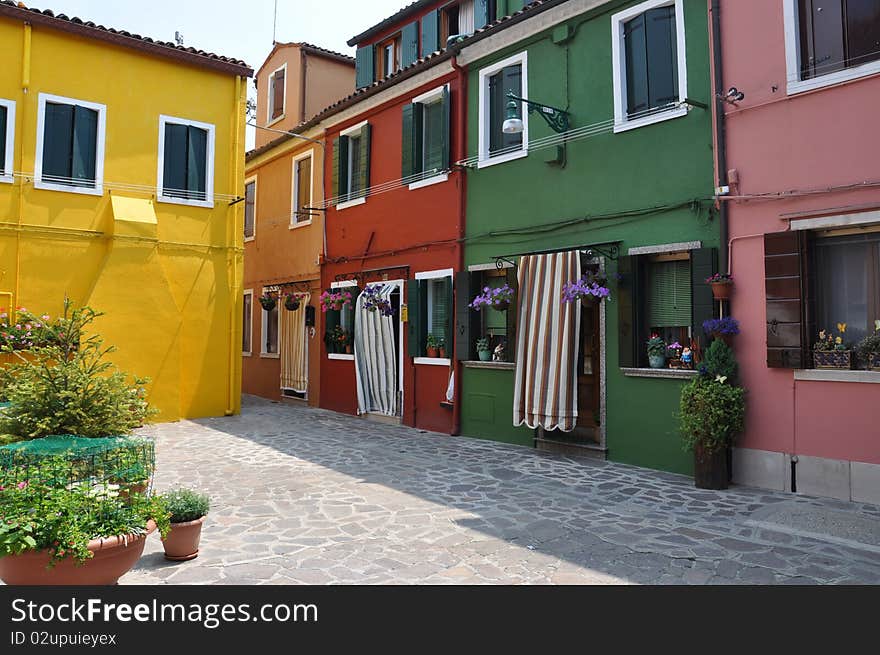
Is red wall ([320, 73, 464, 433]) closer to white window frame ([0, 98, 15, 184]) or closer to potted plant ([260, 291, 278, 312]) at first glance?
potted plant ([260, 291, 278, 312])

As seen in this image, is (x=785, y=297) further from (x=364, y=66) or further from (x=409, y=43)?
(x=364, y=66)

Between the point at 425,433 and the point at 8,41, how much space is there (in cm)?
1012

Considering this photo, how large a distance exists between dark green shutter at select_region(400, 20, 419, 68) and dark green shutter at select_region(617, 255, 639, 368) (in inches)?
324

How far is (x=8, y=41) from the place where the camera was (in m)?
11.9

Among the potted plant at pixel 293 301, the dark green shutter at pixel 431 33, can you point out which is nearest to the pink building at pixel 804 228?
the dark green shutter at pixel 431 33

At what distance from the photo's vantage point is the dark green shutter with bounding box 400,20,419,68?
14672 millimetres

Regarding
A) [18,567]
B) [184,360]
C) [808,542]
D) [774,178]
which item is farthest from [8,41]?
[808,542]

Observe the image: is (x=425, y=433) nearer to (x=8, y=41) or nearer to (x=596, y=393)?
(x=596, y=393)

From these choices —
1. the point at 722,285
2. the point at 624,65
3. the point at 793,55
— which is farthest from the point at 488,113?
the point at 722,285

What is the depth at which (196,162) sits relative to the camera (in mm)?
13820

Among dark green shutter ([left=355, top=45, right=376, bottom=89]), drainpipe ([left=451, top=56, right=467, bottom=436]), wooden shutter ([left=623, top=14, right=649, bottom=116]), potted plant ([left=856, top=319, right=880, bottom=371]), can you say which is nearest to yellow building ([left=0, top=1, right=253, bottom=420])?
dark green shutter ([left=355, top=45, right=376, bottom=89])

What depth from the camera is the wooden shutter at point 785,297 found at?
7141 mm

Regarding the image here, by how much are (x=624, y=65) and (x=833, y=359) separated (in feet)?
15.5

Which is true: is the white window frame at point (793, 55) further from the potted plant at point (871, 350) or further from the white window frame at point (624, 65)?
the potted plant at point (871, 350)
